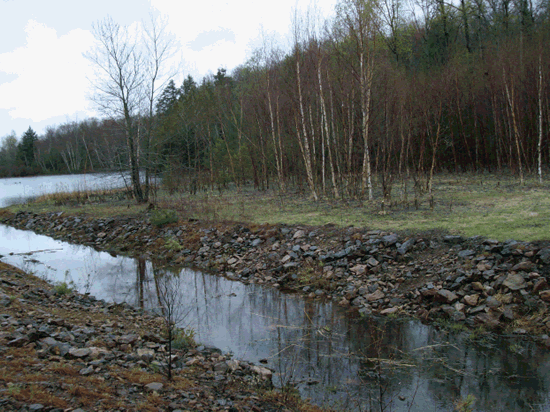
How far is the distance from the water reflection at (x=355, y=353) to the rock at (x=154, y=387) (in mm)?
1580

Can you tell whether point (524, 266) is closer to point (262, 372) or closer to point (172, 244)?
point (262, 372)

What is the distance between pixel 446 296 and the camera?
700 cm

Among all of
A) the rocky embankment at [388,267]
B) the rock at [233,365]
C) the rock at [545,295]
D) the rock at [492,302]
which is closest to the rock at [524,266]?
the rocky embankment at [388,267]

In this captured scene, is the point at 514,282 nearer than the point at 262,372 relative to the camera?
No

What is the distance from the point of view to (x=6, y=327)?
4.99 meters

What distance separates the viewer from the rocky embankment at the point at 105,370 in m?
3.53

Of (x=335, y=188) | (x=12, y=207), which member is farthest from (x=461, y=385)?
(x=12, y=207)

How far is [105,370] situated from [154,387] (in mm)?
670

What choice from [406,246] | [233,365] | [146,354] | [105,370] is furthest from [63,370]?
[406,246]

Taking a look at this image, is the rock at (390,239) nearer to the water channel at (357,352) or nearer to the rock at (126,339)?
the water channel at (357,352)

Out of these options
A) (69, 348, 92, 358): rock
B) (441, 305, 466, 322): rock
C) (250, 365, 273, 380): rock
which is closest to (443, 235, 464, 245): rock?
(441, 305, 466, 322): rock

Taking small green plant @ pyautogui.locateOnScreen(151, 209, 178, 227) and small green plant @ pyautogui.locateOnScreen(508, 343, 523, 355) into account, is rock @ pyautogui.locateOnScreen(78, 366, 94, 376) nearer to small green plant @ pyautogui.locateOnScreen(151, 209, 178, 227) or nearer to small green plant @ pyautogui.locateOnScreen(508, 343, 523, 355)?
small green plant @ pyautogui.locateOnScreen(508, 343, 523, 355)

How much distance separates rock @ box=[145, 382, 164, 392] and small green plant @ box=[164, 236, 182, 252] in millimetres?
8792

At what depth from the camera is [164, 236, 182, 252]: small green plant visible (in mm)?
12742
